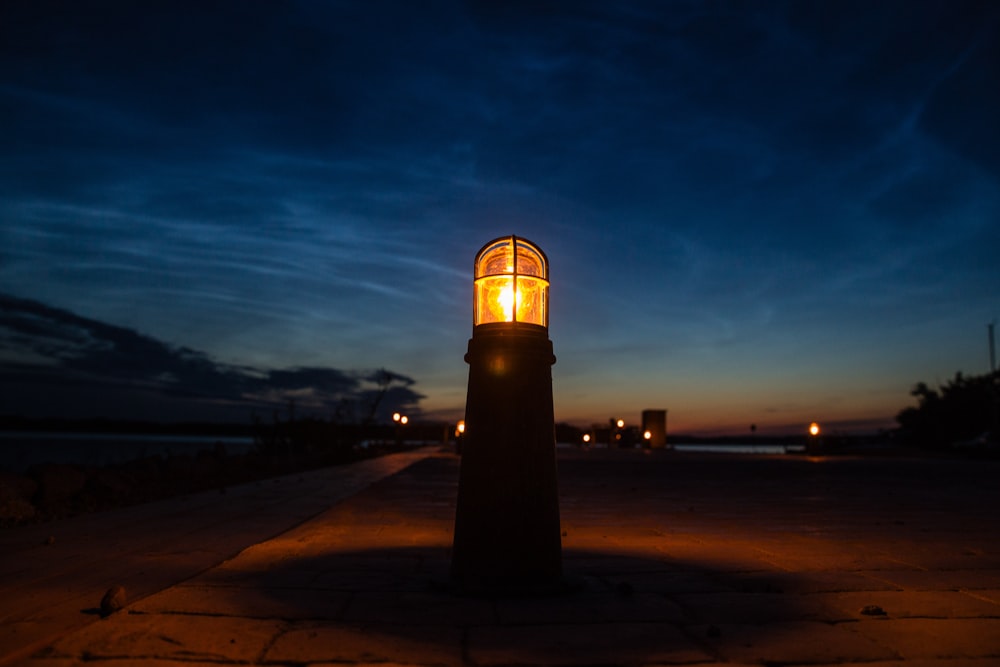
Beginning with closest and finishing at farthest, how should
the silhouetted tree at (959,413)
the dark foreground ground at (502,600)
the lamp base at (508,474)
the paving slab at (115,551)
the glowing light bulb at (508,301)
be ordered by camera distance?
the dark foreground ground at (502,600) → the paving slab at (115,551) → the lamp base at (508,474) → the glowing light bulb at (508,301) → the silhouetted tree at (959,413)

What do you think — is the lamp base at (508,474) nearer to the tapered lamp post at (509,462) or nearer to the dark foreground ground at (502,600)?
the tapered lamp post at (509,462)

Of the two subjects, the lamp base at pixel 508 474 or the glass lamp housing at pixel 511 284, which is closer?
the lamp base at pixel 508 474

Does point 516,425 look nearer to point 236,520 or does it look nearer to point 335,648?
point 335,648

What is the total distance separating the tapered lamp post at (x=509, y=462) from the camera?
3.96 m

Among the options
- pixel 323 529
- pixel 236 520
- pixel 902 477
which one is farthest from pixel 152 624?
pixel 902 477

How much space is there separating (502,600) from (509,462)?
71cm

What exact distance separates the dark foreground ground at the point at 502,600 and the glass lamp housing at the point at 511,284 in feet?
4.99

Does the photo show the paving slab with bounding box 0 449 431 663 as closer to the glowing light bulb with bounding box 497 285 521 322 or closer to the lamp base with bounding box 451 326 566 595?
the lamp base with bounding box 451 326 566 595

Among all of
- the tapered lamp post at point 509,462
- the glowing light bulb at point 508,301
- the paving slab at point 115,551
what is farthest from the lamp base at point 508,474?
the paving slab at point 115,551

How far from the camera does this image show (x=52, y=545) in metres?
5.56

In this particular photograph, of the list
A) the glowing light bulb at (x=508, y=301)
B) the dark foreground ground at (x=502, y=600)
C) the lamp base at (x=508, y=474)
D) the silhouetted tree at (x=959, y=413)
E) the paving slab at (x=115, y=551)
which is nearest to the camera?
the dark foreground ground at (x=502, y=600)

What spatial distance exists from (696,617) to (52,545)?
4733 mm

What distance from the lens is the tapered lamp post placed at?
3959 millimetres

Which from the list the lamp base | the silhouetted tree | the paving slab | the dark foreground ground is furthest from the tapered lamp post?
the silhouetted tree
